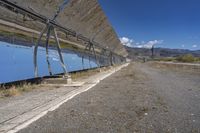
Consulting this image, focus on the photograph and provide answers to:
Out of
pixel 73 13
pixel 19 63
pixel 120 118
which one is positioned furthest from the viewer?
pixel 73 13

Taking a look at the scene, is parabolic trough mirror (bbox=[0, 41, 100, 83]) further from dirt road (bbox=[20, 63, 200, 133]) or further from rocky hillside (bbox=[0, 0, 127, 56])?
dirt road (bbox=[20, 63, 200, 133])

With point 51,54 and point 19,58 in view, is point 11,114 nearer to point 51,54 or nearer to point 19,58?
point 19,58

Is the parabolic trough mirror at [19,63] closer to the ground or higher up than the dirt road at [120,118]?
higher up

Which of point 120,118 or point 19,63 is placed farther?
point 19,63

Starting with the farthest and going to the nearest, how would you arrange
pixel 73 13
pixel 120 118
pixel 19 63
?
1. pixel 73 13
2. pixel 19 63
3. pixel 120 118

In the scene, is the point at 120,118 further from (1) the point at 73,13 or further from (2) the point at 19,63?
(1) the point at 73,13

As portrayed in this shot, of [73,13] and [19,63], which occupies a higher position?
[73,13]

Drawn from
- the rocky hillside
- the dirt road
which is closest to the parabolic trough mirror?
the rocky hillside

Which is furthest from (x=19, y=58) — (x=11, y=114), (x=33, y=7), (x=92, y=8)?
(x=92, y=8)

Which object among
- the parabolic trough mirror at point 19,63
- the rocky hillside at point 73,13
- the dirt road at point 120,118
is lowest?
the dirt road at point 120,118

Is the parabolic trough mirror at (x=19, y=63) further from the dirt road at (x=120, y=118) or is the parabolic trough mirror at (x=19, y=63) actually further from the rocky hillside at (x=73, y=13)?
the dirt road at (x=120, y=118)

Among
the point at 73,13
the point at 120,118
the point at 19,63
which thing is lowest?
the point at 120,118

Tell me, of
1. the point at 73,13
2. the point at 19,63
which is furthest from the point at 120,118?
the point at 73,13

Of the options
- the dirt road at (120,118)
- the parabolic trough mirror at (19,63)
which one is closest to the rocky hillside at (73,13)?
the parabolic trough mirror at (19,63)
